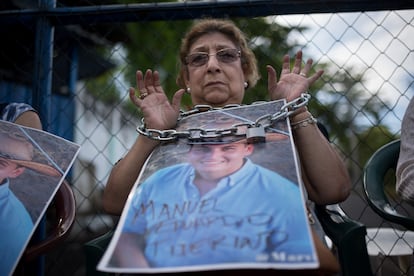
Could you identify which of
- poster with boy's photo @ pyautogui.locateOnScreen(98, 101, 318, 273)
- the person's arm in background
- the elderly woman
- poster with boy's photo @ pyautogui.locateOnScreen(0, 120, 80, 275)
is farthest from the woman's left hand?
poster with boy's photo @ pyautogui.locateOnScreen(0, 120, 80, 275)

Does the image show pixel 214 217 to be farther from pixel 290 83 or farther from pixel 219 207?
pixel 290 83

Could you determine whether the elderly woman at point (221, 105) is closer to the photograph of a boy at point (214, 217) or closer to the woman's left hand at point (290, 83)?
the woman's left hand at point (290, 83)

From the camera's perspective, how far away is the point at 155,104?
100 centimetres

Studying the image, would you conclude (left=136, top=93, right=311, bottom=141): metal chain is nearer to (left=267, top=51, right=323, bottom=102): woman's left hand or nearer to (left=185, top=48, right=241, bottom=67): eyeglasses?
(left=267, top=51, right=323, bottom=102): woman's left hand

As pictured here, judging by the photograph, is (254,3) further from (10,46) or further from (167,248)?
(10,46)

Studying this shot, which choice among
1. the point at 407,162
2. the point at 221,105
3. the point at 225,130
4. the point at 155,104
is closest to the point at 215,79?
the point at 221,105

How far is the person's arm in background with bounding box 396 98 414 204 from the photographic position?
0.95m

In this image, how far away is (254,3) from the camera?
144 centimetres

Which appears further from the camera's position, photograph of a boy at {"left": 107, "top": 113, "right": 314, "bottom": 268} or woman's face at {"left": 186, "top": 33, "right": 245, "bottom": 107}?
woman's face at {"left": 186, "top": 33, "right": 245, "bottom": 107}

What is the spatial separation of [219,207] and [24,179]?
1.47 ft

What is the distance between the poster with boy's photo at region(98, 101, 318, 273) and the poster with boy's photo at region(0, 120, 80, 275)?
227 mm

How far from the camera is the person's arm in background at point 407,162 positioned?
37.3 inches

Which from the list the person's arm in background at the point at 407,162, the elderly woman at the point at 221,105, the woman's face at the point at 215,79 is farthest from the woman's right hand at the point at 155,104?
the person's arm in background at the point at 407,162

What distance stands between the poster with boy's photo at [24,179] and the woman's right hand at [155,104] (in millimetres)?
190
